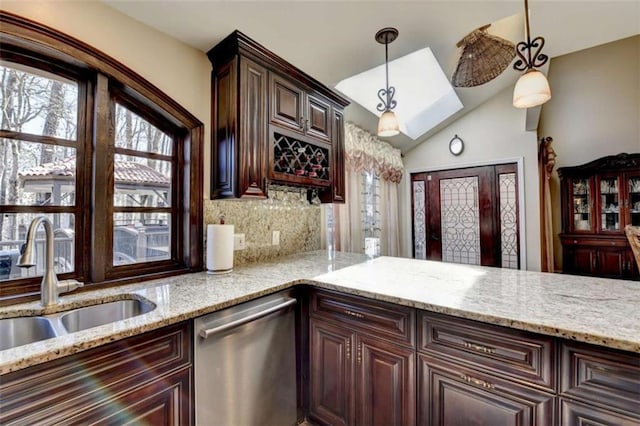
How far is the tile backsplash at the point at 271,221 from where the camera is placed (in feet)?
6.64

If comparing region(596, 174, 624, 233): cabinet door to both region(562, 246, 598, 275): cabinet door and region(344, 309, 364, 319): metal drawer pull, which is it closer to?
region(562, 246, 598, 275): cabinet door

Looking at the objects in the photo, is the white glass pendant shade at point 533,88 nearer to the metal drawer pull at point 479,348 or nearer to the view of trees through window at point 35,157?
the metal drawer pull at point 479,348

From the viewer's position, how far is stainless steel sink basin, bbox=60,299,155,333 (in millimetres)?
1191

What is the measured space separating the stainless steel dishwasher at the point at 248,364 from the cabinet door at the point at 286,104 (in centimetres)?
119

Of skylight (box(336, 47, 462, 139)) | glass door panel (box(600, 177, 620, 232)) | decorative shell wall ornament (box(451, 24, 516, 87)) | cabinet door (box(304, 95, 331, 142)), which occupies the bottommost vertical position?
glass door panel (box(600, 177, 620, 232))

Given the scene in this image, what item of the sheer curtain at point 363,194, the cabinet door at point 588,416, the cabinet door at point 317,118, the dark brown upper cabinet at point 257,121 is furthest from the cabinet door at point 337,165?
the cabinet door at point 588,416

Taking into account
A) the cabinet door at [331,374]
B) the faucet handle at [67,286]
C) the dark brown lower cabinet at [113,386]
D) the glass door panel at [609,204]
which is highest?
the glass door panel at [609,204]

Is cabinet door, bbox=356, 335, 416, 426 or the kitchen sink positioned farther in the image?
cabinet door, bbox=356, 335, 416, 426

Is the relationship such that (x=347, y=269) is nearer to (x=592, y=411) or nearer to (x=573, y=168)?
(x=592, y=411)

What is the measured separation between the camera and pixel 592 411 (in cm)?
90

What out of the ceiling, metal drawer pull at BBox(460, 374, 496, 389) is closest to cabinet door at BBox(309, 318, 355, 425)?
metal drawer pull at BBox(460, 374, 496, 389)

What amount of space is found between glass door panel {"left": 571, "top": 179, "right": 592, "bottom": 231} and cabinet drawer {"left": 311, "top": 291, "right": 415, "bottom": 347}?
4.22 m

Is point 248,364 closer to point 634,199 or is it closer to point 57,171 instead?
point 57,171

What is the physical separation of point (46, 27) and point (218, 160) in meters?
0.95
